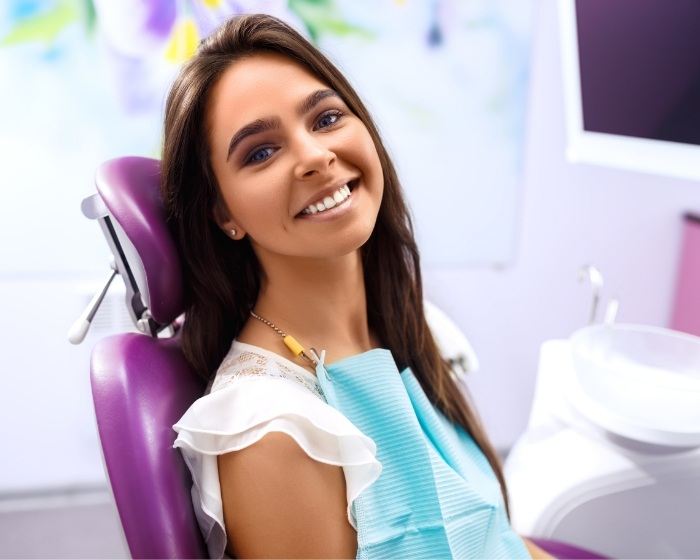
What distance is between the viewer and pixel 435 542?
974 mm

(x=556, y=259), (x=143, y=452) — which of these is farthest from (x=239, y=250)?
(x=556, y=259)

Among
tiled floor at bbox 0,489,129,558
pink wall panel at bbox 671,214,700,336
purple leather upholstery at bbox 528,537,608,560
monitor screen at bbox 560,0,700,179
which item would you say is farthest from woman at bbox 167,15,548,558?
pink wall panel at bbox 671,214,700,336

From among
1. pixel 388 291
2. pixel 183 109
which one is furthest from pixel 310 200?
pixel 388 291

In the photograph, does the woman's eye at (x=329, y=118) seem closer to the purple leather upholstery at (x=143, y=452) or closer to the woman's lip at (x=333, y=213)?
the woman's lip at (x=333, y=213)

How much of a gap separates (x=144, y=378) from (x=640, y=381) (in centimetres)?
78

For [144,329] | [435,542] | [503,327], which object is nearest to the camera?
[435,542]

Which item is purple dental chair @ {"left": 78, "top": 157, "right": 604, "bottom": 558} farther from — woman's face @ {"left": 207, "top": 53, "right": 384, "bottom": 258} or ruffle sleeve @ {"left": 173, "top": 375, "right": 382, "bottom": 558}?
woman's face @ {"left": 207, "top": 53, "right": 384, "bottom": 258}

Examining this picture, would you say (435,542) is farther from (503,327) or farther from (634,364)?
(503,327)

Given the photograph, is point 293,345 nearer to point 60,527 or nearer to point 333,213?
point 333,213

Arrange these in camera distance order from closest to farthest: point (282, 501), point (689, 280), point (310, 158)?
1. point (282, 501)
2. point (310, 158)
3. point (689, 280)

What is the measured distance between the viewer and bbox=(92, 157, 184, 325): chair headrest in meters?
0.99

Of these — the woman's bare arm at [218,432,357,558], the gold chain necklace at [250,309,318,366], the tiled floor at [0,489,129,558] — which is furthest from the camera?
the tiled floor at [0,489,129,558]

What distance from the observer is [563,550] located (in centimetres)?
128

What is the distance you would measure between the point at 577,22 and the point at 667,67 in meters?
0.23
